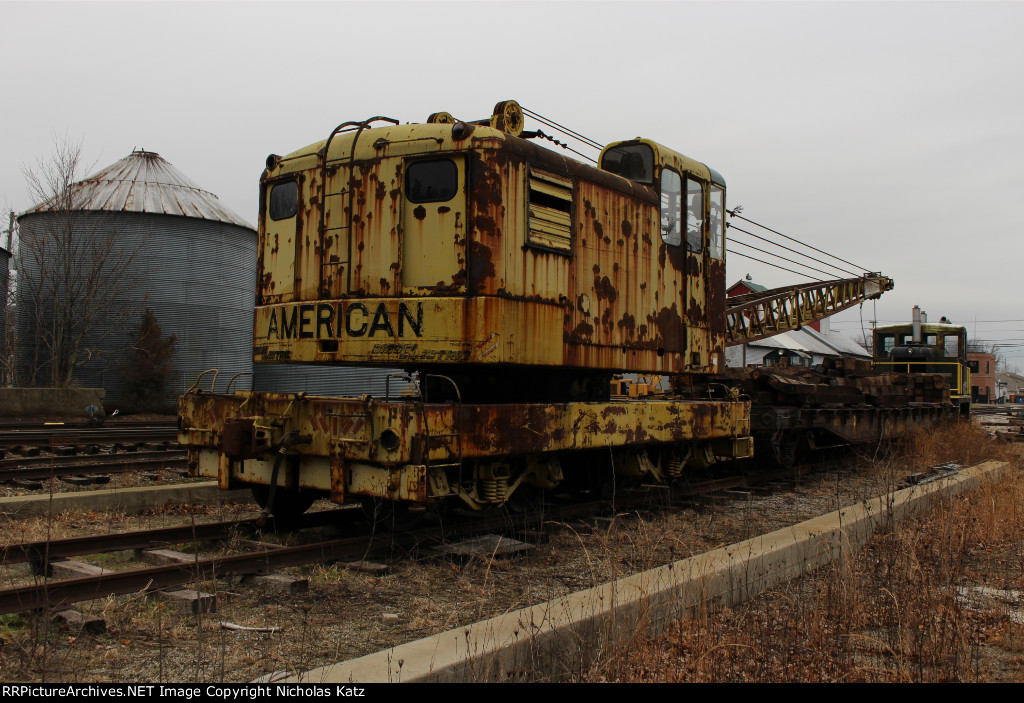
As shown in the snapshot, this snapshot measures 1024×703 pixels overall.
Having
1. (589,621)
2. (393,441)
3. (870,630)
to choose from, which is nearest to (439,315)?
(393,441)

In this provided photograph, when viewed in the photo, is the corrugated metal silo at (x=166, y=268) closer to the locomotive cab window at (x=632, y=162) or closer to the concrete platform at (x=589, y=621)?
the locomotive cab window at (x=632, y=162)

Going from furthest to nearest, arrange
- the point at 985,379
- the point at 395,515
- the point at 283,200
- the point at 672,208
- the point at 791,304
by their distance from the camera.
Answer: the point at 985,379
the point at 791,304
the point at 672,208
the point at 283,200
the point at 395,515

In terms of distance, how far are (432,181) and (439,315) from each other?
3.67 feet

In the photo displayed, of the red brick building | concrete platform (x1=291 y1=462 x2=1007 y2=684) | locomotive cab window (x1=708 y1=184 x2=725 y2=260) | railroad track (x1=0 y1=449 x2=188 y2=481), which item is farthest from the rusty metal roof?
the red brick building

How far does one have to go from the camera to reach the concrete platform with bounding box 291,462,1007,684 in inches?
126

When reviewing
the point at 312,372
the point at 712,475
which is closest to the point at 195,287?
the point at 312,372

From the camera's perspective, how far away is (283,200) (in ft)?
23.1

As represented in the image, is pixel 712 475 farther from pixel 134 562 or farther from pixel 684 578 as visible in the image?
pixel 134 562

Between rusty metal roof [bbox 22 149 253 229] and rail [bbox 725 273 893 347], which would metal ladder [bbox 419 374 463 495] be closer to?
rail [bbox 725 273 893 347]

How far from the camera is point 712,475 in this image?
36.4 feet

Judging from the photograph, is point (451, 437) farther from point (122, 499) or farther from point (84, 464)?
point (84, 464)

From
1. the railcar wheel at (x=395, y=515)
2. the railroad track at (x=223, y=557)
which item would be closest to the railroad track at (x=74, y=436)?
the railroad track at (x=223, y=557)

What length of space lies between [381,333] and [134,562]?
245 cm
